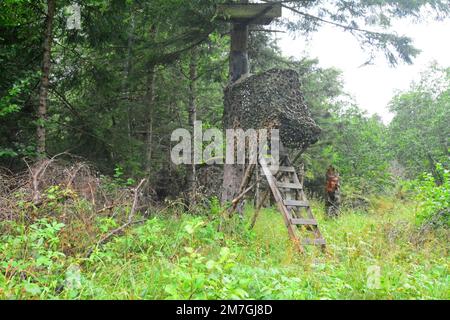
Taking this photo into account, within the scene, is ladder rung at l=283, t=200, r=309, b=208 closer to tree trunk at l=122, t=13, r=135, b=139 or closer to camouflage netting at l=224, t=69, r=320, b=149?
camouflage netting at l=224, t=69, r=320, b=149

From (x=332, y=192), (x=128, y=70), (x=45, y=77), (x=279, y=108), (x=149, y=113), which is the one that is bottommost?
(x=332, y=192)

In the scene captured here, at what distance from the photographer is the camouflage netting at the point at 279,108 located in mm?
9016

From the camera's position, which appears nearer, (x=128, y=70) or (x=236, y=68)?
(x=236, y=68)

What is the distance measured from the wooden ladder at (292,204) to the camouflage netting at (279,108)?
519 mm

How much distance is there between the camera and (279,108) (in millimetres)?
9000

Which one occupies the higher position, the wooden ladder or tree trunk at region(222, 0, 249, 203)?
tree trunk at region(222, 0, 249, 203)

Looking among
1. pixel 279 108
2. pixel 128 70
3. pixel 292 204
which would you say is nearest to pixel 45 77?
pixel 128 70

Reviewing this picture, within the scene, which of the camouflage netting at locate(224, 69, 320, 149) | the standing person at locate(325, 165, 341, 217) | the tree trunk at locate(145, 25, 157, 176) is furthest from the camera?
the tree trunk at locate(145, 25, 157, 176)

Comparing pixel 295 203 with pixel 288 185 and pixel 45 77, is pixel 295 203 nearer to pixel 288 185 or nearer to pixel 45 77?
pixel 288 185

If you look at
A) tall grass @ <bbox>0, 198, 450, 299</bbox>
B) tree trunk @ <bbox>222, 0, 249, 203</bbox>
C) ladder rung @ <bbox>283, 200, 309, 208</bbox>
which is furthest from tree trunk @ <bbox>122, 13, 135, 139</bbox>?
ladder rung @ <bbox>283, 200, 309, 208</bbox>

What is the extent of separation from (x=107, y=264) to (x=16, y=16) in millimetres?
5692

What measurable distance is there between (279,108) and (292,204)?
225 cm

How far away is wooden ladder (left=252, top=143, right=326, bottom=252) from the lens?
722 cm

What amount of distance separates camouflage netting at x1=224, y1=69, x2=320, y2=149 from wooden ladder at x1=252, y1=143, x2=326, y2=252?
52 cm
